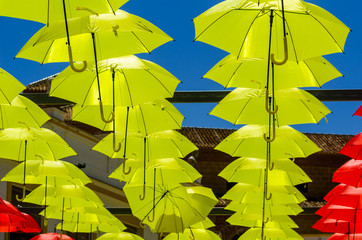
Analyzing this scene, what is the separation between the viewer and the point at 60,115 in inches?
958

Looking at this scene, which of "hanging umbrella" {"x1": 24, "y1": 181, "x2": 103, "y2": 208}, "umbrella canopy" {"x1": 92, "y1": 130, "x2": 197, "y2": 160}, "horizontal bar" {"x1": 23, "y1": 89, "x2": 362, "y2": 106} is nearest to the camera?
"horizontal bar" {"x1": 23, "y1": 89, "x2": 362, "y2": 106}

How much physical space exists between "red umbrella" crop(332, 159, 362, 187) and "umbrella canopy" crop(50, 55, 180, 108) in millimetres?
2240

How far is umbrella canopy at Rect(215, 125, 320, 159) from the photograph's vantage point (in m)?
10.1

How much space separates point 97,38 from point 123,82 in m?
1.15

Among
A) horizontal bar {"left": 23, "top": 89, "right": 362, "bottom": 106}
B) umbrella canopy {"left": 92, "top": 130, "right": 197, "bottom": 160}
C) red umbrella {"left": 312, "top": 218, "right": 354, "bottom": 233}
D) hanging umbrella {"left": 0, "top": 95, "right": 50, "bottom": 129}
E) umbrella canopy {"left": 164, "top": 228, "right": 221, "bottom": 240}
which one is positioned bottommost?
umbrella canopy {"left": 164, "top": 228, "right": 221, "bottom": 240}

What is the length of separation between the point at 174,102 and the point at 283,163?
2.00 meters

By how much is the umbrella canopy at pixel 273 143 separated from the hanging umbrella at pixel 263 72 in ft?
5.81

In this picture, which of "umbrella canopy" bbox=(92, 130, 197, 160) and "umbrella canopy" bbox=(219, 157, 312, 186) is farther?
"umbrella canopy" bbox=(219, 157, 312, 186)

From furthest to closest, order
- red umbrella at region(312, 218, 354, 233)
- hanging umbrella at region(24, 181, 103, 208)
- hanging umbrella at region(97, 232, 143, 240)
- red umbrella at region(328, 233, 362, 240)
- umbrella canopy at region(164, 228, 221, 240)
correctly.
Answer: hanging umbrella at region(97, 232, 143, 240), umbrella canopy at region(164, 228, 221, 240), hanging umbrella at region(24, 181, 103, 208), red umbrella at region(312, 218, 354, 233), red umbrella at region(328, 233, 362, 240)

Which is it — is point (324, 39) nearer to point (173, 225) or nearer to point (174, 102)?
point (174, 102)

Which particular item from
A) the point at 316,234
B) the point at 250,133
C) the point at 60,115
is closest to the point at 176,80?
the point at 250,133

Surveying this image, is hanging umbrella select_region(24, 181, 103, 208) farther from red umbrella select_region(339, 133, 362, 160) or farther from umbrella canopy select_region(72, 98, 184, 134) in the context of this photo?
red umbrella select_region(339, 133, 362, 160)

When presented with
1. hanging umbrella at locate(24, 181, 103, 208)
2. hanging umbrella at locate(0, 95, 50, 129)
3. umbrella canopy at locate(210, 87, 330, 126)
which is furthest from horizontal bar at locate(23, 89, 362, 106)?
hanging umbrella at locate(24, 181, 103, 208)

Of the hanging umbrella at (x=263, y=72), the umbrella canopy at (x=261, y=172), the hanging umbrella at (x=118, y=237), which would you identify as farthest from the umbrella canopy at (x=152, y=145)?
the hanging umbrella at (x=118, y=237)
